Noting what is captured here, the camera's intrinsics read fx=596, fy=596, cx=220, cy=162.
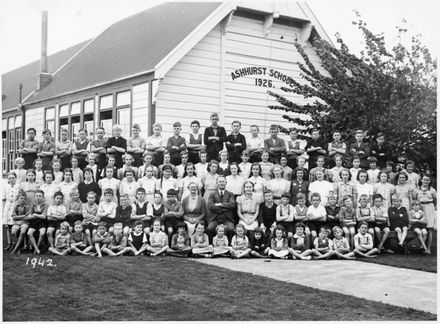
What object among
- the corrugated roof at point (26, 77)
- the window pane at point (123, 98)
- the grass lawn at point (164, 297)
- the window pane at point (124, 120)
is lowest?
the grass lawn at point (164, 297)

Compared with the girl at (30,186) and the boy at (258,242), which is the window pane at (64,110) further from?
the boy at (258,242)

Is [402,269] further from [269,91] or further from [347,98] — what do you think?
[269,91]

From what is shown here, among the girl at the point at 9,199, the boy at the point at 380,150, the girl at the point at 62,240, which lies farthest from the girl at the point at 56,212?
the boy at the point at 380,150

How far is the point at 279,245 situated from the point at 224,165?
1.92 metres

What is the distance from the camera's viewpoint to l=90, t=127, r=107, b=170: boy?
1112 cm

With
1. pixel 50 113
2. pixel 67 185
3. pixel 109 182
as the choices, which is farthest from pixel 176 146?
pixel 50 113

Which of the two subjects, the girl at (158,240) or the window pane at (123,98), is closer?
the girl at (158,240)

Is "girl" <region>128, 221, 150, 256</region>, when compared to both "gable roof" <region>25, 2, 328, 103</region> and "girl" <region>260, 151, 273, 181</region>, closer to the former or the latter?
"girl" <region>260, 151, 273, 181</region>

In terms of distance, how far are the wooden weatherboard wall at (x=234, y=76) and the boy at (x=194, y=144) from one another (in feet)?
6.30

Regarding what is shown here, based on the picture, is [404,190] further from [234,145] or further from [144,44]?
[144,44]

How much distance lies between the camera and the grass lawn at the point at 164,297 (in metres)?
5.69

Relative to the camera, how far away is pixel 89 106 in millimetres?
15289

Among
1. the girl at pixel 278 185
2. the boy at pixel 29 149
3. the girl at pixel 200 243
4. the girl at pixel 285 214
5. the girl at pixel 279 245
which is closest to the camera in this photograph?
the girl at pixel 200 243

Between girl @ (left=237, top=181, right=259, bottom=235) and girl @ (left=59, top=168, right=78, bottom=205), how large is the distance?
2.84m
